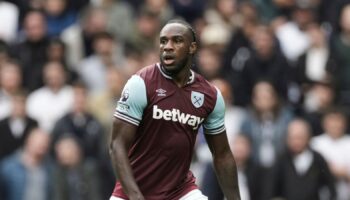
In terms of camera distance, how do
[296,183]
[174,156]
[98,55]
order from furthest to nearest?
[98,55]
[296,183]
[174,156]

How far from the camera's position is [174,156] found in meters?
9.12

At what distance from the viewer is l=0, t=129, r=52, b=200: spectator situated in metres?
14.7

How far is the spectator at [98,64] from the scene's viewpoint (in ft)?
53.9

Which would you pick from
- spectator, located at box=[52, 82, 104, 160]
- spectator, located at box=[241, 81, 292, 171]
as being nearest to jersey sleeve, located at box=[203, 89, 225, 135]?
spectator, located at box=[241, 81, 292, 171]

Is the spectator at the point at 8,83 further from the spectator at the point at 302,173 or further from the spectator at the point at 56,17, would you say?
the spectator at the point at 302,173

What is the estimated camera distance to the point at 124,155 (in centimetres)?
870

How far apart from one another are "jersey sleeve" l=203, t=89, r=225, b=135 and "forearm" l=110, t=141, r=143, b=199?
2.96 ft

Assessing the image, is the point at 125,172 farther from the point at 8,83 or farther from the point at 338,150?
the point at 8,83

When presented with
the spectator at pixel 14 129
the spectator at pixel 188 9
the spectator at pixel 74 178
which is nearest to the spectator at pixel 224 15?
the spectator at pixel 188 9

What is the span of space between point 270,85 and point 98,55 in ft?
8.88

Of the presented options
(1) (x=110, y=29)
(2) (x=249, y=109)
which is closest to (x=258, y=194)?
(2) (x=249, y=109)

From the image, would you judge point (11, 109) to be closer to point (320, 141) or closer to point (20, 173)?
point (20, 173)

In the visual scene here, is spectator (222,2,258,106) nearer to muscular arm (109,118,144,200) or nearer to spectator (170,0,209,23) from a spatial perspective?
spectator (170,0,209,23)

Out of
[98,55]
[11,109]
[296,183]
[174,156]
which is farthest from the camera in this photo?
[98,55]
